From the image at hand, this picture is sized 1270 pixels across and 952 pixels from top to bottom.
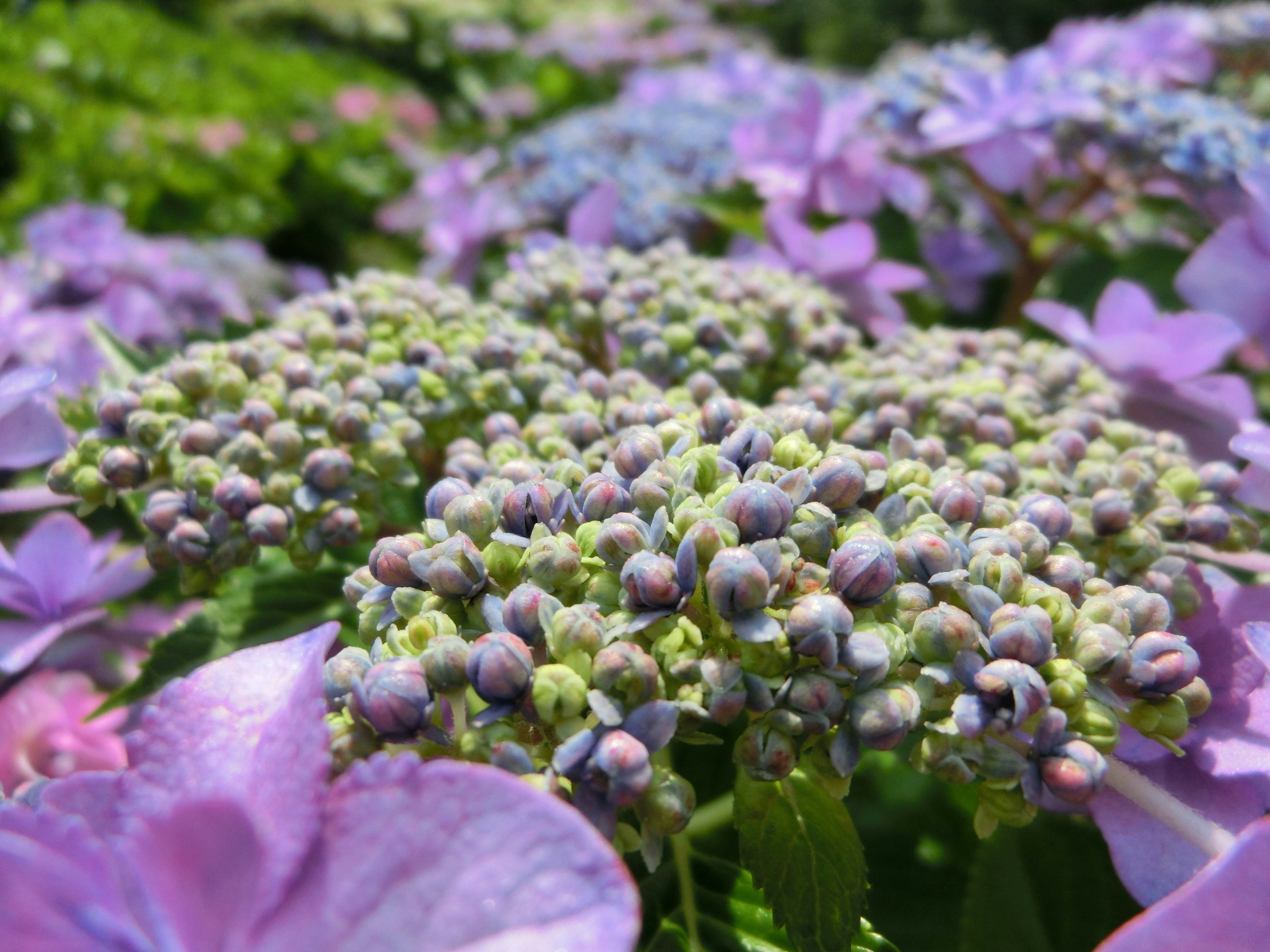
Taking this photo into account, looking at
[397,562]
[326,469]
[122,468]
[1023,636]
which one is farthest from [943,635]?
[122,468]

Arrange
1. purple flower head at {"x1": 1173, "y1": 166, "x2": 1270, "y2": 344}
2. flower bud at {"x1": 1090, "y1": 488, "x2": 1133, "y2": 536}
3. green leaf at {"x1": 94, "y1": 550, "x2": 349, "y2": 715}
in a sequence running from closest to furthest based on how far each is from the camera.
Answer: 1. flower bud at {"x1": 1090, "y1": 488, "x2": 1133, "y2": 536}
2. green leaf at {"x1": 94, "y1": 550, "x2": 349, "y2": 715}
3. purple flower head at {"x1": 1173, "y1": 166, "x2": 1270, "y2": 344}

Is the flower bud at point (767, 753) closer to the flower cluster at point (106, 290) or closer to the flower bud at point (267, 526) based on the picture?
the flower bud at point (267, 526)

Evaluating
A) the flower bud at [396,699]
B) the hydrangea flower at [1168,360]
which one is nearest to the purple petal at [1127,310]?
the hydrangea flower at [1168,360]

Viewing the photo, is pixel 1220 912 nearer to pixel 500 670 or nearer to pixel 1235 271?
pixel 500 670

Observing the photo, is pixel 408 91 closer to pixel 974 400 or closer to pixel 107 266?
pixel 107 266

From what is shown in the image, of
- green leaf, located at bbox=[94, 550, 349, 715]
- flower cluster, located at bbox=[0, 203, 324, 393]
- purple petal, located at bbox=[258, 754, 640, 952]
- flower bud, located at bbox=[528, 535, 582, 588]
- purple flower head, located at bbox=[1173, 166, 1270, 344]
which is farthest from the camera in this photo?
flower cluster, located at bbox=[0, 203, 324, 393]

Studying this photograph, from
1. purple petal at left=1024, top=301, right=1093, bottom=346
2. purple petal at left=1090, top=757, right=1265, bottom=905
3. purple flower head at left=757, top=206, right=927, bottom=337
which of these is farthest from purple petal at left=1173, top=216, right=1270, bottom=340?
purple petal at left=1090, top=757, right=1265, bottom=905

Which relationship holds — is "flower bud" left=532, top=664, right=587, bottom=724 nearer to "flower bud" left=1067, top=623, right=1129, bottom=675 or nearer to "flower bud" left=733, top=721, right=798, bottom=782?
"flower bud" left=733, top=721, right=798, bottom=782
